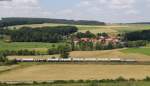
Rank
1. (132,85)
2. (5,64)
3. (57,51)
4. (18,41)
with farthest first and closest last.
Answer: (18,41) → (57,51) → (5,64) → (132,85)

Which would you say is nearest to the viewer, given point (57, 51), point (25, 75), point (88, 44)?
point (25, 75)

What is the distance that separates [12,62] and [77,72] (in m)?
21.9

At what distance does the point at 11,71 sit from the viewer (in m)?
69.3

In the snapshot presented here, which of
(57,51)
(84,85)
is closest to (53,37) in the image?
(57,51)

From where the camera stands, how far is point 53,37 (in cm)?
15275

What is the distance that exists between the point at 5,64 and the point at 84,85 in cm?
3862

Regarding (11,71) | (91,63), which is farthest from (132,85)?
(91,63)

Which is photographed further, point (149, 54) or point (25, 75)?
point (149, 54)

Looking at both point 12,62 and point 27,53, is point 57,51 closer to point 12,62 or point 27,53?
point 27,53

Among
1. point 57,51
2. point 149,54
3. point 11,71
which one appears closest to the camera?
point 11,71

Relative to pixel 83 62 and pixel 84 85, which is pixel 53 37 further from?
pixel 84 85

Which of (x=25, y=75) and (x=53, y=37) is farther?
(x=53, y=37)

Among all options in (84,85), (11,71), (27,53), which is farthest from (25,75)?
(27,53)

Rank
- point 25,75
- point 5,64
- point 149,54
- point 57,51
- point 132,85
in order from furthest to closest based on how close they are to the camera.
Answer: point 57,51 → point 149,54 → point 5,64 → point 25,75 → point 132,85
